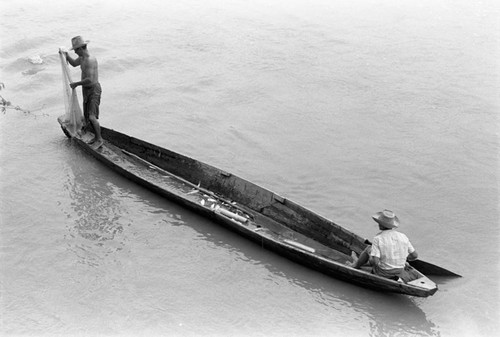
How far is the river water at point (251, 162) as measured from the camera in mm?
6410

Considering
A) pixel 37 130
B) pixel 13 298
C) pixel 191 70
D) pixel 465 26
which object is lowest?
pixel 13 298

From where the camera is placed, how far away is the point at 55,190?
28.4ft

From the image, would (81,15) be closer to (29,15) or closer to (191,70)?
(29,15)

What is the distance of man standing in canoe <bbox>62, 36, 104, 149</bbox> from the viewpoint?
856cm

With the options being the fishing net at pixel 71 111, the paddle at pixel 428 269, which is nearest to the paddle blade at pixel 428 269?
the paddle at pixel 428 269

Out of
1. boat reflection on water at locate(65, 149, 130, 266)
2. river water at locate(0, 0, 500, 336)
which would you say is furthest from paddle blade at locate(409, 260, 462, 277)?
boat reflection on water at locate(65, 149, 130, 266)

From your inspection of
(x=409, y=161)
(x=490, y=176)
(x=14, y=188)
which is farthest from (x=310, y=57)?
(x=14, y=188)

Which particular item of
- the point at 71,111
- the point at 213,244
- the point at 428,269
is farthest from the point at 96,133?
the point at 428,269

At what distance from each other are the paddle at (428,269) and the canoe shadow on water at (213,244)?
40 cm

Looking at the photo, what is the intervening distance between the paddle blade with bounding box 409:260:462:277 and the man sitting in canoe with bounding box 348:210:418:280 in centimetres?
39

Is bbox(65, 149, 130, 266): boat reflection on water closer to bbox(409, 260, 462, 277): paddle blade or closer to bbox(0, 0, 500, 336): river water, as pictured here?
bbox(0, 0, 500, 336): river water

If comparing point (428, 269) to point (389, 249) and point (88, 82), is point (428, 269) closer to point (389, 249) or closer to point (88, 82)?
point (389, 249)

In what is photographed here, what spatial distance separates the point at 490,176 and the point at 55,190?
7.64 metres

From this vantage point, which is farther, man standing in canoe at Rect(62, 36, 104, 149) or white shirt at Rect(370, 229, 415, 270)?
man standing in canoe at Rect(62, 36, 104, 149)
